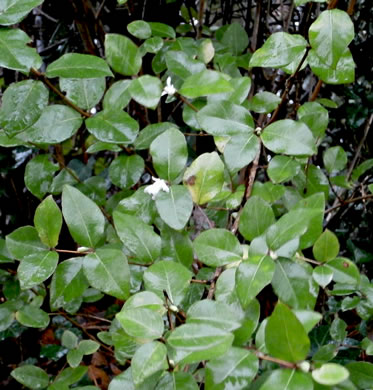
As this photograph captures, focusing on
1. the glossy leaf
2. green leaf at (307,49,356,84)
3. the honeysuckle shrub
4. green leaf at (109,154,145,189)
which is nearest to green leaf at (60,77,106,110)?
the honeysuckle shrub

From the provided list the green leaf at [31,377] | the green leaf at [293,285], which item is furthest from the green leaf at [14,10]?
the green leaf at [31,377]

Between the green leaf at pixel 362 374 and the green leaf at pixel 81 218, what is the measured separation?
16.2 inches

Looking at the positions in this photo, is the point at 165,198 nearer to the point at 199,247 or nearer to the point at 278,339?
the point at 199,247

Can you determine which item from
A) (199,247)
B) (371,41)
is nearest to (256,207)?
(199,247)

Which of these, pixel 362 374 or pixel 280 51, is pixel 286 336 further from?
pixel 280 51

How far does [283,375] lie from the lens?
46 centimetres

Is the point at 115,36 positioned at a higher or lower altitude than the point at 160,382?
higher

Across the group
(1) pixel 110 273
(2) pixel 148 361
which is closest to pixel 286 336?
(2) pixel 148 361

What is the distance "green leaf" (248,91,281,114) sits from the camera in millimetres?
833

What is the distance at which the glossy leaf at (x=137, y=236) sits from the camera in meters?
0.63

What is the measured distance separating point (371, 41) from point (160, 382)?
4.00 ft

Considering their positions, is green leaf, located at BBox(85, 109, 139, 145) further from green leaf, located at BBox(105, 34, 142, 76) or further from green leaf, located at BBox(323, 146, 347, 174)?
green leaf, located at BBox(323, 146, 347, 174)

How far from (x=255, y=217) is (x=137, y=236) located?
0.53 ft

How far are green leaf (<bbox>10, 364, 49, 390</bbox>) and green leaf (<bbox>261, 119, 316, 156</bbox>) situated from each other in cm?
69
